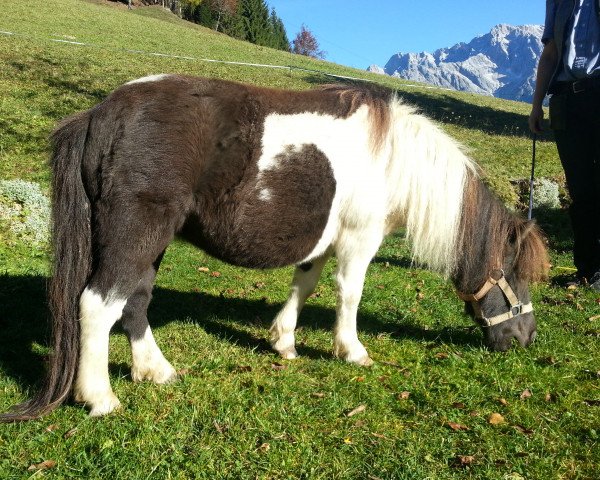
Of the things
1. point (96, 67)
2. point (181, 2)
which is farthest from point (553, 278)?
point (181, 2)

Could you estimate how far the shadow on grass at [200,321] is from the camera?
14.2 feet

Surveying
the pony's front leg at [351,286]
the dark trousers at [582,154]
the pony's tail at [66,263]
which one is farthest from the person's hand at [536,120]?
the pony's tail at [66,263]

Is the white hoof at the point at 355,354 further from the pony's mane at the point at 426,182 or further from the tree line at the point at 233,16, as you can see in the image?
the tree line at the point at 233,16

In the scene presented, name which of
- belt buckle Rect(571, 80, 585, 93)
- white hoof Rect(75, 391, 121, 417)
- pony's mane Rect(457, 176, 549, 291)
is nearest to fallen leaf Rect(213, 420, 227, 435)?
white hoof Rect(75, 391, 121, 417)

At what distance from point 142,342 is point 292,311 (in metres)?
1.29

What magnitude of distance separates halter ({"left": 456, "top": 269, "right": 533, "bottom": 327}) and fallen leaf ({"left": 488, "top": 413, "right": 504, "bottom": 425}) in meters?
1.14

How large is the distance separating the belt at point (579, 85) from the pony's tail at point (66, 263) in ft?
15.0

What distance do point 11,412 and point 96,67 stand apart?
1843 cm

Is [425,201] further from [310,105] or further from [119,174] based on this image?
[119,174]

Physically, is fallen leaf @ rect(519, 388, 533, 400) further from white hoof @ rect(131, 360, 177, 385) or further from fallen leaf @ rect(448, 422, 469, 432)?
white hoof @ rect(131, 360, 177, 385)

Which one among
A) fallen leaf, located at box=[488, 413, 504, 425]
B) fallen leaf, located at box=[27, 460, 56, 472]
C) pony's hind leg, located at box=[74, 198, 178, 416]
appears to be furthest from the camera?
fallen leaf, located at box=[488, 413, 504, 425]

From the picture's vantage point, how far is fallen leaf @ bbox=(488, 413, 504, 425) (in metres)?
3.51

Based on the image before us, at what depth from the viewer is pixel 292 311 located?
4.61 m

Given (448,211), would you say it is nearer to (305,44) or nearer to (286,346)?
(286,346)
